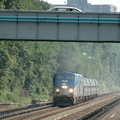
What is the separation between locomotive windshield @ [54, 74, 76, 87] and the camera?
4317 cm

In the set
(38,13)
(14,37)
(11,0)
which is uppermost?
(11,0)

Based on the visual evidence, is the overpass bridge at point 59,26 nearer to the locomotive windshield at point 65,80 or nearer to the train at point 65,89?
the train at point 65,89

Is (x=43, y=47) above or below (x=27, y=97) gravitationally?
above

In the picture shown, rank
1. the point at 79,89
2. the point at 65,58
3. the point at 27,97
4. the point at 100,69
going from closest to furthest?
1. the point at 79,89
2. the point at 27,97
3. the point at 65,58
4. the point at 100,69

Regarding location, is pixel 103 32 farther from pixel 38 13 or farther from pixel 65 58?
pixel 65 58

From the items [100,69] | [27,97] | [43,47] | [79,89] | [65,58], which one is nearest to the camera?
[79,89]

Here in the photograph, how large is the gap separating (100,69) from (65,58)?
174ft

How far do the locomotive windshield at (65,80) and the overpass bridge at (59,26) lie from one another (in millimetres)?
17649

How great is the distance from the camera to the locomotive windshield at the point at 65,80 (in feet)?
142

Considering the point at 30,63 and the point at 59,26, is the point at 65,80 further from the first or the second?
the point at 30,63

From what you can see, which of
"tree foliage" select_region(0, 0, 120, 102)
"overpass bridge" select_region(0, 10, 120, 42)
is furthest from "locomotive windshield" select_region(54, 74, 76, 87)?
"overpass bridge" select_region(0, 10, 120, 42)

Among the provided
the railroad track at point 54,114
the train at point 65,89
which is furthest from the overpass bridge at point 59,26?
the train at point 65,89

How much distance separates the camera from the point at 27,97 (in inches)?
2394

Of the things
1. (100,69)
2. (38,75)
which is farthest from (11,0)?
(100,69)
